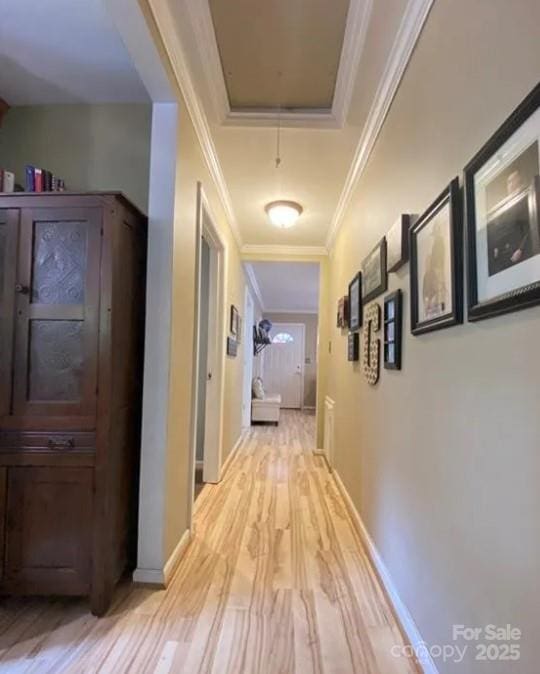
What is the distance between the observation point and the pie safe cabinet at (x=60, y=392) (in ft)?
5.76

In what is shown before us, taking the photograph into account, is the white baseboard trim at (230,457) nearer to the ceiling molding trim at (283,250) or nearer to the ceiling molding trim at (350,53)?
the ceiling molding trim at (283,250)

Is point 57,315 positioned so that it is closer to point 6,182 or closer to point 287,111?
point 6,182

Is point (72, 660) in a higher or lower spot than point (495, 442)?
lower

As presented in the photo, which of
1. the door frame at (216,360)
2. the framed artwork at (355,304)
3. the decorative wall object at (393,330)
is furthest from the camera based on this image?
the door frame at (216,360)

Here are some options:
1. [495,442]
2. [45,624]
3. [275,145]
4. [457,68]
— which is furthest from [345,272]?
[45,624]

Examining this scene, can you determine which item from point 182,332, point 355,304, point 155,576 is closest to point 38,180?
point 182,332

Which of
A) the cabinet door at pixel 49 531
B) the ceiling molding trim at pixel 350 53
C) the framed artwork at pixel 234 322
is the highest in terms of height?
the ceiling molding trim at pixel 350 53

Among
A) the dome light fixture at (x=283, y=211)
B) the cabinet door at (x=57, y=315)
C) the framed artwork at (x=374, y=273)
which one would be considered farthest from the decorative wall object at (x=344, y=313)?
the cabinet door at (x=57, y=315)

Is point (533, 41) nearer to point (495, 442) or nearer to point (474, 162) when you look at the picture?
point (474, 162)

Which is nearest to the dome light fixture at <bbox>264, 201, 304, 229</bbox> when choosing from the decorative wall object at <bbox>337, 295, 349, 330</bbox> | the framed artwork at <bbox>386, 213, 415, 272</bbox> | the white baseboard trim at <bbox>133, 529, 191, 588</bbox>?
the decorative wall object at <bbox>337, 295, 349, 330</bbox>

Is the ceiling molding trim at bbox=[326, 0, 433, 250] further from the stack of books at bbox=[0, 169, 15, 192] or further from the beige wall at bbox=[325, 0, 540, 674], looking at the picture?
the stack of books at bbox=[0, 169, 15, 192]

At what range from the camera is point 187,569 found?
2172 millimetres

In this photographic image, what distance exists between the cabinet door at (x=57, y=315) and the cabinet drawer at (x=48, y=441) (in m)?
0.05

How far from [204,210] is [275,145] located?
0.63 m
